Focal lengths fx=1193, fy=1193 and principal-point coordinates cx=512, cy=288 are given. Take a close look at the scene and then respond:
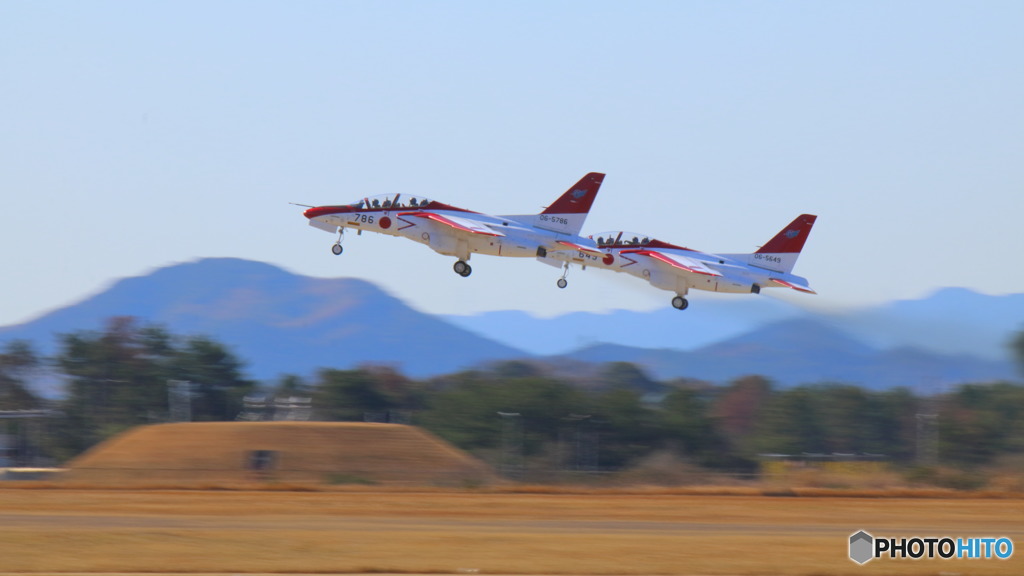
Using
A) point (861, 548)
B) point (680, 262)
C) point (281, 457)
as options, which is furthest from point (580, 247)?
point (861, 548)

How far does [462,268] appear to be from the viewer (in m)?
53.3

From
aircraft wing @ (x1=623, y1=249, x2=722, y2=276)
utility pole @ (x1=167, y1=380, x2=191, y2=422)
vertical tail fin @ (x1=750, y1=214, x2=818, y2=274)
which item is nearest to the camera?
aircraft wing @ (x1=623, y1=249, x2=722, y2=276)

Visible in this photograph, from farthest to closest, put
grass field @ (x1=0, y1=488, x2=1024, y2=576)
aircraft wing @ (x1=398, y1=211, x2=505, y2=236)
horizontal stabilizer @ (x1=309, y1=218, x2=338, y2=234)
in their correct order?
horizontal stabilizer @ (x1=309, y1=218, x2=338, y2=234)
aircraft wing @ (x1=398, y1=211, x2=505, y2=236)
grass field @ (x1=0, y1=488, x2=1024, y2=576)

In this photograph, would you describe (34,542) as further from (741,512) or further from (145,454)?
(145,454)

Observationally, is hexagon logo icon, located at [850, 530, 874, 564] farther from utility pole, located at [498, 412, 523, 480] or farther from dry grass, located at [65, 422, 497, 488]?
utility pole, located at [498, 412, 523, 480]

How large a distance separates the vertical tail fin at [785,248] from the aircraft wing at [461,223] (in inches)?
551

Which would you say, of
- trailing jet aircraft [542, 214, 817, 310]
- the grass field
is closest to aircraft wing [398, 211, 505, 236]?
trailing jet aircraft [542, 214, 817, 310]

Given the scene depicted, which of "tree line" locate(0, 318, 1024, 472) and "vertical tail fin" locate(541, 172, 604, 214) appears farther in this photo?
"tree line" locate(0, 318, 1024, 472)

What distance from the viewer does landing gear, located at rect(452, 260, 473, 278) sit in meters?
53.0

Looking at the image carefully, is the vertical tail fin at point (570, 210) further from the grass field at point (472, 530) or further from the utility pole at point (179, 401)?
the utility pole at point (179, 401)

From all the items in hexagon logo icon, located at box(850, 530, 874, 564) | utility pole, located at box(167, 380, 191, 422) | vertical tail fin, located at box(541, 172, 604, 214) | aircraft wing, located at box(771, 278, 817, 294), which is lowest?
hexagon logo icon, located at box(850, 530, 874, 564)

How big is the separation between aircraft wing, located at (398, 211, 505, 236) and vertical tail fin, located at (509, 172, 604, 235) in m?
2.08

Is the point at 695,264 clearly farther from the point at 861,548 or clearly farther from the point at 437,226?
the point at 861,548

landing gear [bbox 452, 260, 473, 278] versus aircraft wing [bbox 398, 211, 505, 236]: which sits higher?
aircraft wing [bbox 398, 211, 505, 236]
